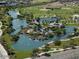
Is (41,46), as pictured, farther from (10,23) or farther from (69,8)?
(69,8)

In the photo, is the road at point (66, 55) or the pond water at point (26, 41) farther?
the pond water at point (26, 41)

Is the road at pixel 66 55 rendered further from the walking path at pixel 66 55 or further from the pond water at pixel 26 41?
the pond water at pixel 26 41

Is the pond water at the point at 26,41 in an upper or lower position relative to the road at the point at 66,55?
lower

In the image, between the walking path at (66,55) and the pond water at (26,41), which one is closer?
the walking path at (66,55)

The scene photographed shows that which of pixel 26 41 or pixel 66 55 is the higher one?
pixel 66 55

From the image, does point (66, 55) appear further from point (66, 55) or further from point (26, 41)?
point (26, 41)

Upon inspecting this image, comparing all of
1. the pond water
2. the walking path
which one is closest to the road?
the walking path

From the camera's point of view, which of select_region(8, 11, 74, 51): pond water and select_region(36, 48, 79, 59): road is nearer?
select_region(36, 48, 79, 59): road

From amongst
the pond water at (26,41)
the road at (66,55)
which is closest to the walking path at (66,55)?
the road at (66,55)

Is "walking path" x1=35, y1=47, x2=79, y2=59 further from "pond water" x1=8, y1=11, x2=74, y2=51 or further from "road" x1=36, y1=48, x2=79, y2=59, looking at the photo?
"pond water" x1=8, y1=11, x2=74, y2=51

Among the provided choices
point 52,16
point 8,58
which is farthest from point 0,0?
point 8,58

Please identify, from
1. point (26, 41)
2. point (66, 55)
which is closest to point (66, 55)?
point (66, 55)
